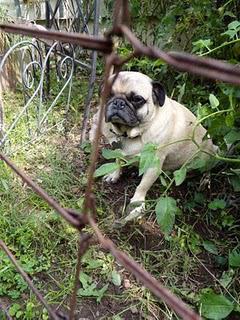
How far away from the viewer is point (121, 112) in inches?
69.7

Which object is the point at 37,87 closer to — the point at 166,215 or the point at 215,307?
the point at 166,215

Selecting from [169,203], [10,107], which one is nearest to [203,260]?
[169,203]

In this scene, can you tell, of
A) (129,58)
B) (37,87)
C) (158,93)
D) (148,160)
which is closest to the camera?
(129,58)

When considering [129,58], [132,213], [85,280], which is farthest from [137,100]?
[129,58]

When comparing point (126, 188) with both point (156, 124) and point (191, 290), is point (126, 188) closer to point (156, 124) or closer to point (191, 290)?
point (156, 124)

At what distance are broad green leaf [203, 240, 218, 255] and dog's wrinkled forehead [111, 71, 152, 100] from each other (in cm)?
63

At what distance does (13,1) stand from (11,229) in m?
2.01

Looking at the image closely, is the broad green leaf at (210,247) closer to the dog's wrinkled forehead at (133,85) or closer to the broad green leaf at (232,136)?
the broad green leaf at (232,136)

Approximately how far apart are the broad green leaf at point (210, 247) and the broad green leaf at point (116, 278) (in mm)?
368

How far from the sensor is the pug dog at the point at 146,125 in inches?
70.6

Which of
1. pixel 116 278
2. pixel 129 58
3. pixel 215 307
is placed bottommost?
pixel 116 278

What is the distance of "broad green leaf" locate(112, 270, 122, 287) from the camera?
5.09ft

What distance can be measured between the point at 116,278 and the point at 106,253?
0.12 meters

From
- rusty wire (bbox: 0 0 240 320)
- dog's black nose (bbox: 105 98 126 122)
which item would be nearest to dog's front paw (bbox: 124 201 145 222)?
dog's black nose (bbox: 105 98 126 122)
